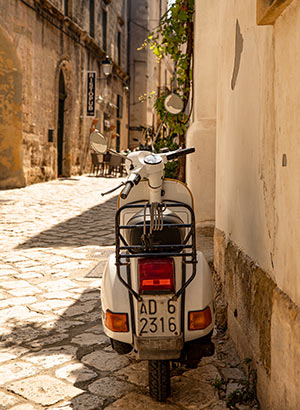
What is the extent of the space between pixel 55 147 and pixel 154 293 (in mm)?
16089

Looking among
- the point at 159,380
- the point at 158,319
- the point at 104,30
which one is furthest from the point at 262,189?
the point at 104,30

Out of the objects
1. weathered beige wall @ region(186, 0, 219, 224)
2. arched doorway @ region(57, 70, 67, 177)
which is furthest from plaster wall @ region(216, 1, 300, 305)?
arched doorway @ region(57, 70, 67, 177)

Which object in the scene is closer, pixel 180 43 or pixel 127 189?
pixel 127 189

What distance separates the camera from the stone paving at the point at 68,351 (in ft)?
8.25

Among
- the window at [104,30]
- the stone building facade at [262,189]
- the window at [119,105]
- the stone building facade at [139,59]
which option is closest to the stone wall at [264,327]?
the stone building facade at [262,189]

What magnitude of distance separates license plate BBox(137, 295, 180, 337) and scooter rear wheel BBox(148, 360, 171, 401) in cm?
19

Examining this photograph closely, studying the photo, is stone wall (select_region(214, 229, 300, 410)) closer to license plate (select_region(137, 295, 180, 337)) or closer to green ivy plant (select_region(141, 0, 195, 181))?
license plate (select_region(137, 295, 180, 337))

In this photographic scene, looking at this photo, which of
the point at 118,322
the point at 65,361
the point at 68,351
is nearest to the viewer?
the point at 118,322

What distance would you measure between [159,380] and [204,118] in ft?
12.5

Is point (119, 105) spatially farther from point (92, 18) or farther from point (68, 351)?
point (68, 351)

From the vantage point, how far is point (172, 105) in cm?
334

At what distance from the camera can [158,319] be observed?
2314 mm

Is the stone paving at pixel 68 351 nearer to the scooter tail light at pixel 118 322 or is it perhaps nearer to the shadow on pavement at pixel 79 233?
the shadow on pavement at pixel 79 233

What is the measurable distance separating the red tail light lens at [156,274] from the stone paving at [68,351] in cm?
62
